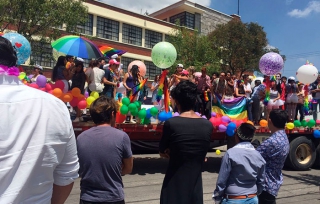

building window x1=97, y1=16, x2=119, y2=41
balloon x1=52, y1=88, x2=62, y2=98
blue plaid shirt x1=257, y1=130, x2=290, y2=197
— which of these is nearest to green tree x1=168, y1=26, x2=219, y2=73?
building window x1=97, y1=16, x2=119, y2=41

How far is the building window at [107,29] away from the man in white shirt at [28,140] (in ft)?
106

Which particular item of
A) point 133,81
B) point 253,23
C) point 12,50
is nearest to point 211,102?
point 133,81

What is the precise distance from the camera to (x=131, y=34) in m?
35.8

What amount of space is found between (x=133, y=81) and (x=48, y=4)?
655cm

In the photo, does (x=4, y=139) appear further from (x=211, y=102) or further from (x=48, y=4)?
(x=48, y=4)

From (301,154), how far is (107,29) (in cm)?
2752

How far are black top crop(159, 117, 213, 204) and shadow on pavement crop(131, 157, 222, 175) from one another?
15.5ft

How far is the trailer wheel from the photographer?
884 cm

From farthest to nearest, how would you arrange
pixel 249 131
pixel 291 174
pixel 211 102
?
pixel 211 102 → pixel 291 174 → pixel 249 131

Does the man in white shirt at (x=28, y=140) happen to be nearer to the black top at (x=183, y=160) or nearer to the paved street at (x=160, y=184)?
the black top at (x=183, y=160)

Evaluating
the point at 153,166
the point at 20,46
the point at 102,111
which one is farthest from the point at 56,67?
the point at 102,111

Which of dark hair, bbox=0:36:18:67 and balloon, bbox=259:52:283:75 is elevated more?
balloon, bbox=259:52:283:75

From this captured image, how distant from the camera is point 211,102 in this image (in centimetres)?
980

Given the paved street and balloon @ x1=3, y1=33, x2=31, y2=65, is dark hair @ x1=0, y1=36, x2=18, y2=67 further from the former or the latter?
balloon @ x1=3, y1=33, x2=31, y2=65
